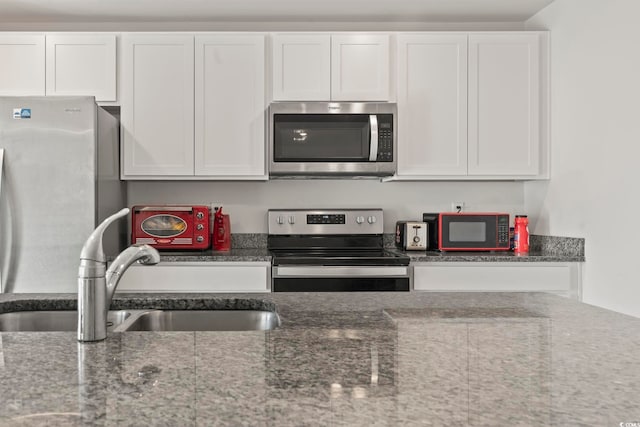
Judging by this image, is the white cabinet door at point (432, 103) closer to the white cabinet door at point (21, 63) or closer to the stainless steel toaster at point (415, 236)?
the stainless steel toaster at point (415, 236)

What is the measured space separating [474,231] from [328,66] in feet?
4.62

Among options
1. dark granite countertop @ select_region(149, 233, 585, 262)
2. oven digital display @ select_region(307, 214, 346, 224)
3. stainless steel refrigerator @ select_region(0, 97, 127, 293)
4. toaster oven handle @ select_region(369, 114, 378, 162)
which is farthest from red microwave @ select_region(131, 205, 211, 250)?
toaster oven handle @ select_region(369, 114, 378, 162)

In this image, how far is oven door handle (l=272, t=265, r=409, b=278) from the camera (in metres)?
2.89

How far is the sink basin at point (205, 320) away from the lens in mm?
1453

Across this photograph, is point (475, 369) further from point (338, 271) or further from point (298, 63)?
point (298, 63)

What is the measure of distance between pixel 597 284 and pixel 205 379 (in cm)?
270

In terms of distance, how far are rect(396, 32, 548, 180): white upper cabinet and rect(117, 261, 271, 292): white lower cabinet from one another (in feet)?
3.59

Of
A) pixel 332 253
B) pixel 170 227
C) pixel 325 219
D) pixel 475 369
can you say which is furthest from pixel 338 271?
pixel 475 369

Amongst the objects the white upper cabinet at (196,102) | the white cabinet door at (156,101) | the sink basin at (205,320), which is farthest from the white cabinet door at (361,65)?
the sink basin at (205,320)

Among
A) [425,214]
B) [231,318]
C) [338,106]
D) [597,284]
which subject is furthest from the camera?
[425,214]

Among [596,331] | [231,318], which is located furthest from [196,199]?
[596,331]

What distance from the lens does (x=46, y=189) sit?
291cm

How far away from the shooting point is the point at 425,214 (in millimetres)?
3484

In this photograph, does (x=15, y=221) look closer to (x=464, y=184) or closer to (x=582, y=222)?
(x=464, y=184)
